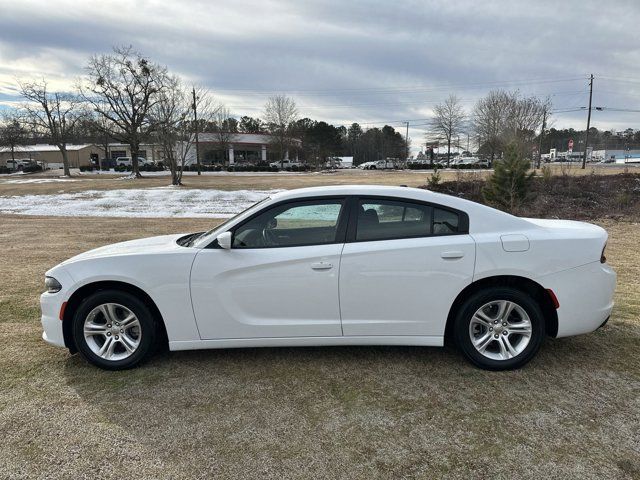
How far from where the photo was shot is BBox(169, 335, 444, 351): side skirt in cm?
373

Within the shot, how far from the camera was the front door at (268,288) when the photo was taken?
3.62 metres

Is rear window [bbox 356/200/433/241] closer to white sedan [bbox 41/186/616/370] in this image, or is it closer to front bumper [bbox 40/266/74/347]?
white sedan [bbox 41/186/616/370]

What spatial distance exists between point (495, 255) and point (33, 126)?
5906cm

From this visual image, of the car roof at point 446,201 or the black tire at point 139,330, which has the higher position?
the car roof at point 446,201

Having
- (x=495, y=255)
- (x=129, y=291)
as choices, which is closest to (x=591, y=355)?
(x=495, y=255)

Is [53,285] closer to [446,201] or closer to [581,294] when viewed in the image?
[446,201]

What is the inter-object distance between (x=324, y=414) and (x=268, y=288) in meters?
1.04

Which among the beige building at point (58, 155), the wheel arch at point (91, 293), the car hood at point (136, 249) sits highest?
the beige building at point (58, 155)

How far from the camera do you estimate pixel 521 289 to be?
376cm

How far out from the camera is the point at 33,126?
5078cm

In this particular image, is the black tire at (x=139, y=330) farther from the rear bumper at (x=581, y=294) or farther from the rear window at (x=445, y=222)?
the rear bumper at (x=581, y=294)

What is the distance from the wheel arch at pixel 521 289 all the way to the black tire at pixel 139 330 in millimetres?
2456

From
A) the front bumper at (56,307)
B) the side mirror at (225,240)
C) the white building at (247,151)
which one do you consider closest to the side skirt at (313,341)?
the side mirror at (225,240)

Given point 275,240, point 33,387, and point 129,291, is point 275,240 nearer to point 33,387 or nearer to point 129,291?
point 129,291
